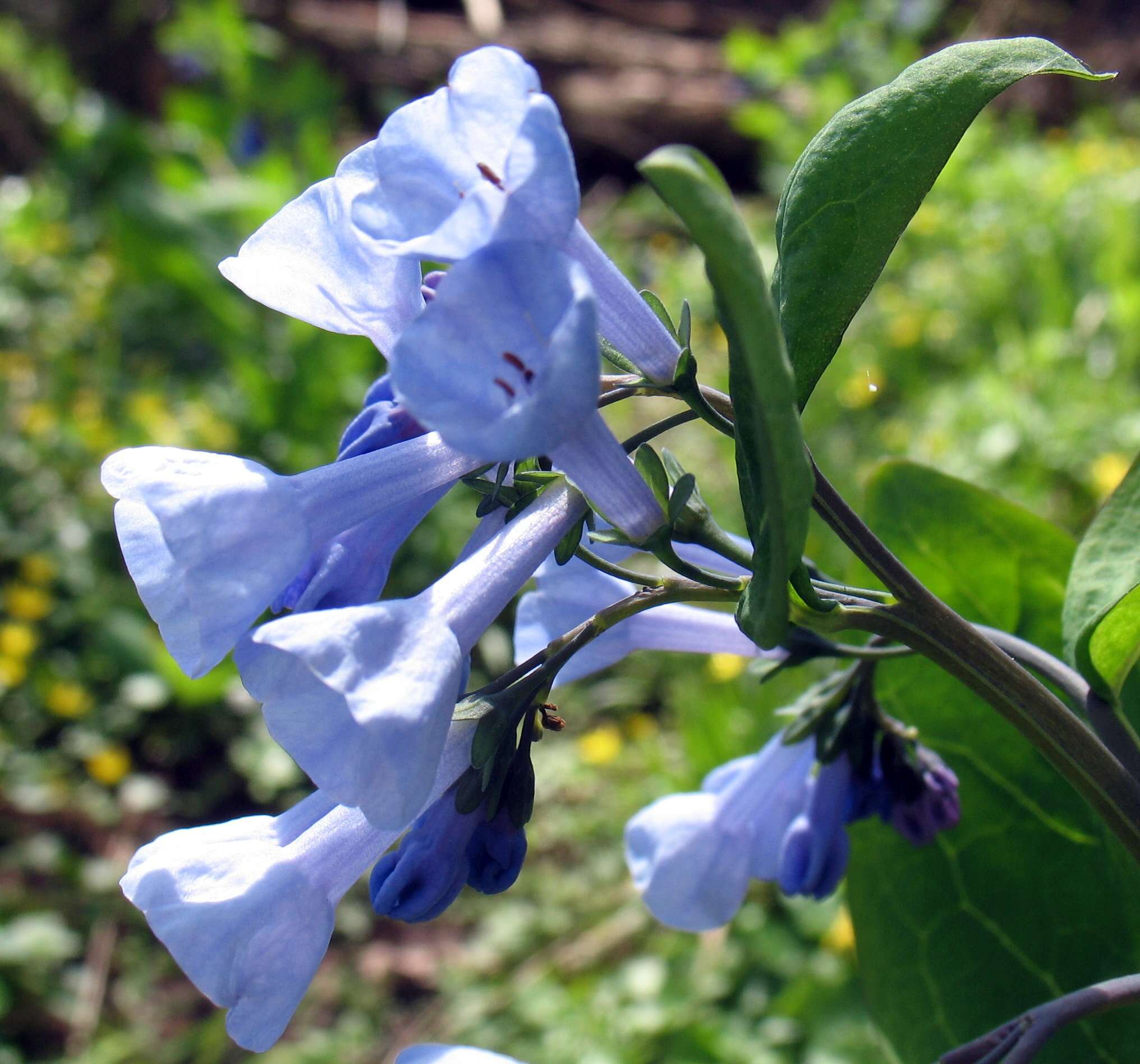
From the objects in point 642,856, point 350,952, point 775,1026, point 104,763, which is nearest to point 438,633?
point 642,856

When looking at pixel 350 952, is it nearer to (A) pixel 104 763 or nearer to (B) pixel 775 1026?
(A) pixel 104 763

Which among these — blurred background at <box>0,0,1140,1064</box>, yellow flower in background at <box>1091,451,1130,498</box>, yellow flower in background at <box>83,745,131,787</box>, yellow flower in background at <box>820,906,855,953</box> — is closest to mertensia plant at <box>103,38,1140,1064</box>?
blurred background at <box>0,0,1140,1064</box>

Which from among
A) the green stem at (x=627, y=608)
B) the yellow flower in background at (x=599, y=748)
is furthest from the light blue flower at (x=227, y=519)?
the yellow flower in background at (x=599, y=748)

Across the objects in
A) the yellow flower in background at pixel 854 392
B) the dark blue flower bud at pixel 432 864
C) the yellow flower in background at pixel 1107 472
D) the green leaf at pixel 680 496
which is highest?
the green leaf at pixel 680 496

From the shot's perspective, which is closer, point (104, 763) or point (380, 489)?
point (380, 489)

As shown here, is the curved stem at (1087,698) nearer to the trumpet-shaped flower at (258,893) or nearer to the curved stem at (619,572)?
the curved stem at (619,572)

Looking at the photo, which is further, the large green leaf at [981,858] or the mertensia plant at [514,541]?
the large green leaf at [981,858]

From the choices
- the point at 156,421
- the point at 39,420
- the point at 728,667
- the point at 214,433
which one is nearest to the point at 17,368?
the point at 39,420
